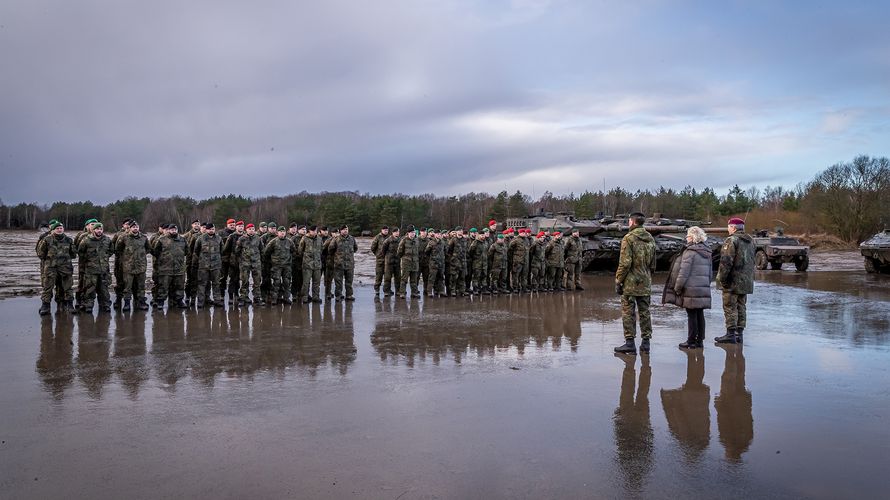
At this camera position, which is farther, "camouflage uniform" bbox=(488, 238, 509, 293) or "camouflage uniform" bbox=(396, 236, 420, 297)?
"camouflage uniform" bbox=(488, 238, 509, 293)

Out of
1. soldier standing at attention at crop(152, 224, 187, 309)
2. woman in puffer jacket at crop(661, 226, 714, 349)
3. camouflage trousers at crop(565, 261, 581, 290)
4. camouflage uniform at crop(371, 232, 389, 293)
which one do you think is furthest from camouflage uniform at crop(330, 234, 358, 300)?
woman in puffer jacket at crop(661, 226, 714, 349)

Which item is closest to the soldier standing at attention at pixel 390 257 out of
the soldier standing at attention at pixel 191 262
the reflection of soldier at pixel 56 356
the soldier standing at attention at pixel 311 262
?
the soldier standing at attention at pixel 311 262

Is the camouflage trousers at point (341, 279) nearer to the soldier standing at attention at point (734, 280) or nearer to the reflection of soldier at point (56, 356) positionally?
the reflection of soldier at point (56, 356)

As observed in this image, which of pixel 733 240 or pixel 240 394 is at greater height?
pixel 733 240

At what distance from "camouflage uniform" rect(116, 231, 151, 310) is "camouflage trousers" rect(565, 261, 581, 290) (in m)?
9.71

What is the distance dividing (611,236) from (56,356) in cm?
1841

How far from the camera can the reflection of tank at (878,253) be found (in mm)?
21562

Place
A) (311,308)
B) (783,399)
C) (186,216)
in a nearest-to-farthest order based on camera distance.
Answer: (783,399) → (311,308) → (186,216)

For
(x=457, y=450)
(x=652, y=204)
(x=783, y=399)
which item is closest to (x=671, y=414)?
(x=783, y=399)

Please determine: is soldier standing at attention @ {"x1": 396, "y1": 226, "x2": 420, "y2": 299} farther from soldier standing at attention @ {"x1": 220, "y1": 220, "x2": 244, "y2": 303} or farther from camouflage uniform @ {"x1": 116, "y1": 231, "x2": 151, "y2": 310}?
camouflage uniform @ {"x1": 116, "y1": 231, "x2": 151, "y2": 310}

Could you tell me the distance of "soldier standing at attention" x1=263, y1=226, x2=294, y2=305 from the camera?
42.2 ft

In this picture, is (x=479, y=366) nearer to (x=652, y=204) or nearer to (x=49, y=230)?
(x=49, y=230)

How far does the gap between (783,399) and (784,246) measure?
20829 mm

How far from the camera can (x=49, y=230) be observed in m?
11.4
